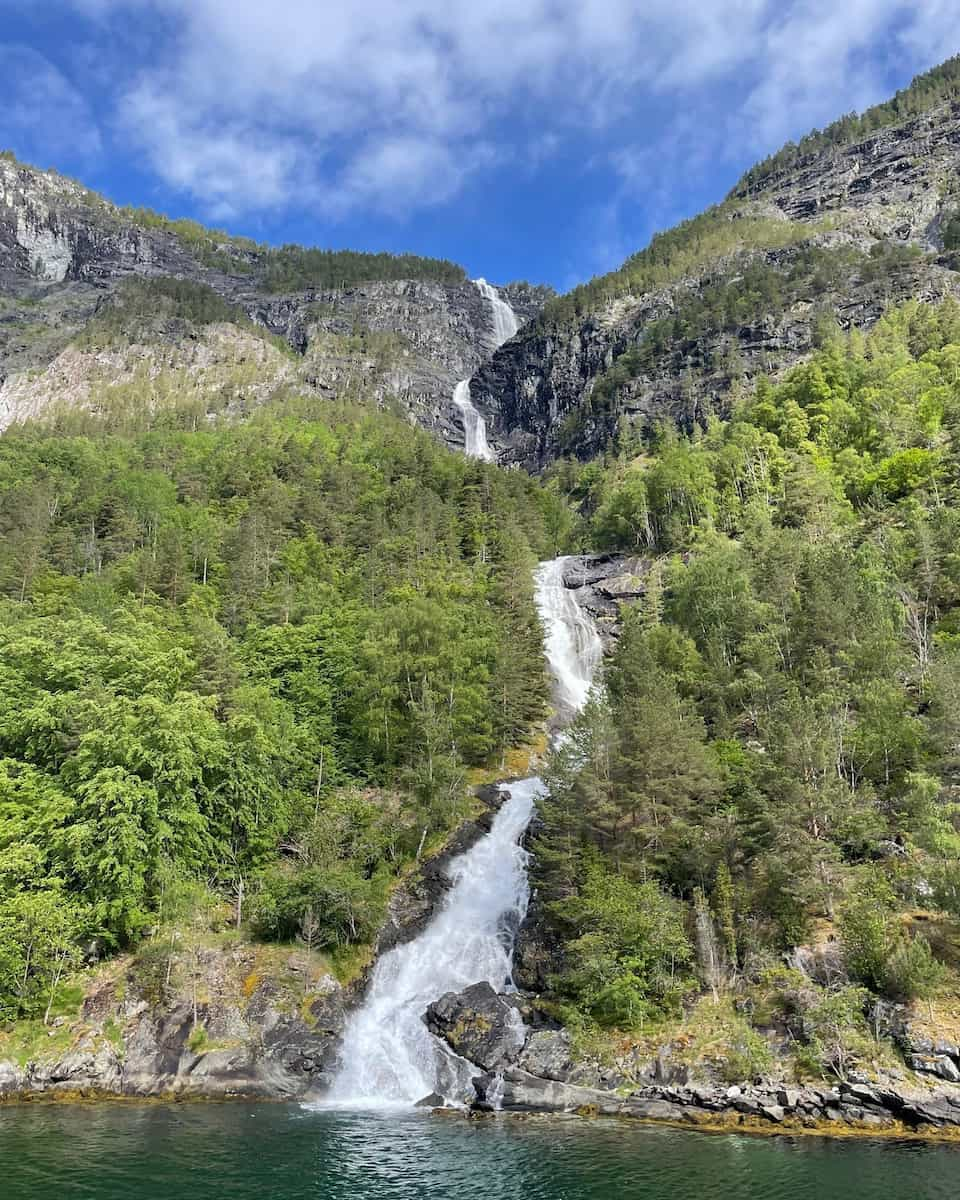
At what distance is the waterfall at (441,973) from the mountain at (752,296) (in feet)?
363

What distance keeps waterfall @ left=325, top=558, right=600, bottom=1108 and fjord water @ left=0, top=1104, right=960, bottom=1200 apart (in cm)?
488

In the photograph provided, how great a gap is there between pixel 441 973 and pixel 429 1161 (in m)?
17.4

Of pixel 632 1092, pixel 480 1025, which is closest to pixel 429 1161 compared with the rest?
pixel 632 1092

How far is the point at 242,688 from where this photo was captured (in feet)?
180

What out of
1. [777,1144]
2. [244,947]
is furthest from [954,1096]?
[244,947]

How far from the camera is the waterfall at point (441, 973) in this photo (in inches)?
1470

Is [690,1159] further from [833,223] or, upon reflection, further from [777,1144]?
[833,223]

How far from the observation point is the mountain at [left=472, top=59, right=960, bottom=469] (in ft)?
482

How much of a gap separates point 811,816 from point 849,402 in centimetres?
8463

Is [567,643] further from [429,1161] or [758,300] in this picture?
[758,300]

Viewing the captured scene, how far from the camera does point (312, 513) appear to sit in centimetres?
9419

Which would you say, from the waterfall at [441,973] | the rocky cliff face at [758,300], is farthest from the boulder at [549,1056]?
the rocky cliff face at [758,300]

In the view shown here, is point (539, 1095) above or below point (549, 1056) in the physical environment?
below

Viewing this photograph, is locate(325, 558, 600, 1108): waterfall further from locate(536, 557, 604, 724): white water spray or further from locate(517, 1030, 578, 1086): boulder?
locate(536, 557, 604, 724): white water spray
